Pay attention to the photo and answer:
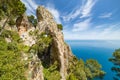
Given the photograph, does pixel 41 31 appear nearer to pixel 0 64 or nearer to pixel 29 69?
pixel 29 69

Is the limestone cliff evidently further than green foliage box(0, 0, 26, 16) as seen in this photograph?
Yes

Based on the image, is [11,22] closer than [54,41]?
Yes

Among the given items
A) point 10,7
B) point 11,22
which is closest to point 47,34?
point 11,22

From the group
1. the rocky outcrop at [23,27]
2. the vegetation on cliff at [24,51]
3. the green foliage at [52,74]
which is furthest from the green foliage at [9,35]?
the green foliage at [52,74]

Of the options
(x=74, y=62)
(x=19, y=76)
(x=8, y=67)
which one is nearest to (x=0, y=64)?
(x=8, y=67)

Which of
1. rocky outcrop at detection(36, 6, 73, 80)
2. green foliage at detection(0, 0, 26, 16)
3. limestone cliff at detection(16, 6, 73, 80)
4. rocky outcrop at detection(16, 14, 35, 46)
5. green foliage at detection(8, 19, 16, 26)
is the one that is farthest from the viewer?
rocky outcrop at detection(36, 6, 73, 80)

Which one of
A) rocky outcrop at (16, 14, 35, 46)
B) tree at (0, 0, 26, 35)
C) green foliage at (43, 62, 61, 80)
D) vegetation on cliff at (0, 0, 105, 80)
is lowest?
green foliage at (43, 62, 61, 80)

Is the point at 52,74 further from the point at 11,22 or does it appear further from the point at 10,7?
the point at 10,7

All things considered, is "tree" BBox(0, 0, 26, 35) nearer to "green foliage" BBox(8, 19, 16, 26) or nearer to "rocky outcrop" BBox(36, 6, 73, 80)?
"green foliage" BBox(8, 19, 16, 26)

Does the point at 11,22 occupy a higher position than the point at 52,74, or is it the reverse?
the point at 11,22

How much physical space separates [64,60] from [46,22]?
35.0 feet

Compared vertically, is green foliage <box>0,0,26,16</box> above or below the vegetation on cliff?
above

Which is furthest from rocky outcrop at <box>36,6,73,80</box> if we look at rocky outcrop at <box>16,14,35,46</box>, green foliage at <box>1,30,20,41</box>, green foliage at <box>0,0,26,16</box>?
green foliage at <box>1,30,20,41</box>

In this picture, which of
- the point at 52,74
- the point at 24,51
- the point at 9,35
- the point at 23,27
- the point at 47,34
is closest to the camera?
the point at 24,51
